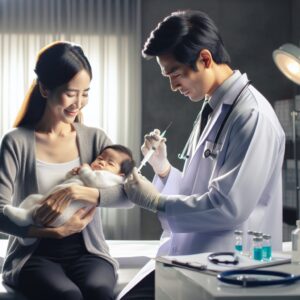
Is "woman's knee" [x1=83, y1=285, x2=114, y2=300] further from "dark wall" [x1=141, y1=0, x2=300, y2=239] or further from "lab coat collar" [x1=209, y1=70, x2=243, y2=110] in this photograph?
"dark wall" [x1=141, y1=0, x2=300, y2=239]

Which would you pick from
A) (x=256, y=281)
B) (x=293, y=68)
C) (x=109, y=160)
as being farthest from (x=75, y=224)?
(x=293, y=68)

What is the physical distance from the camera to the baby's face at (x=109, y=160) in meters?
2.12

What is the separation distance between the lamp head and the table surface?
1215 millimetres

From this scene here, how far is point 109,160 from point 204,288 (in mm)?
991

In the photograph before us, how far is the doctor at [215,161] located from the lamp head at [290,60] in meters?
0.49

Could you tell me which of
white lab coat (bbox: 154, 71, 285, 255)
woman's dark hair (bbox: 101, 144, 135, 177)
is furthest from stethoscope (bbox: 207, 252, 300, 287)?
woman's dark hair (bbox: 101, 144, 135, 177)

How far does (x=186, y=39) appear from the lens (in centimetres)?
197

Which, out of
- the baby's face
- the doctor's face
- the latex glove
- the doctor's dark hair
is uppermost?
the doctor's dark hair

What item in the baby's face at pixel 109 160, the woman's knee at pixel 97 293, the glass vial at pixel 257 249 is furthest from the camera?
the baby's face at pixel 109 160

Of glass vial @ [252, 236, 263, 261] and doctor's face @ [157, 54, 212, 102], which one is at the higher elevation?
doctor's face @ [157, 54, 212, 102]

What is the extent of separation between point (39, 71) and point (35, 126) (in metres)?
0.19

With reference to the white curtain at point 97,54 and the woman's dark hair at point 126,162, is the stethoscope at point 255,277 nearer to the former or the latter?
the woman's dark hair at point 126,162

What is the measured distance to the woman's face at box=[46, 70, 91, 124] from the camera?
2109 mm

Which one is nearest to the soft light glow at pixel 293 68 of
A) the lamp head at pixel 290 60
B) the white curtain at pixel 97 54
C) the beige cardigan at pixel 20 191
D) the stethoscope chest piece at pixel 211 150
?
the lamp head at pixel 290 60
